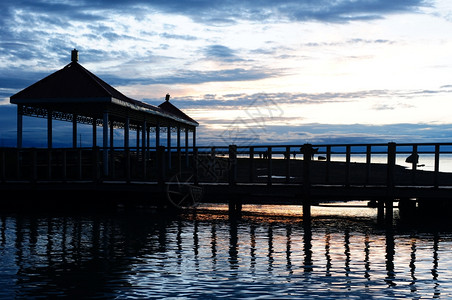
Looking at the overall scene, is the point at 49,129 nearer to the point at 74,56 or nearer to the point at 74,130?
the point at 74,130

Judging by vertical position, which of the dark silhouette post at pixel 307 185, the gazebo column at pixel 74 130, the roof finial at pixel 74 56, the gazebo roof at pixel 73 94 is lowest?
the dark silhouette post at pixel 307 185

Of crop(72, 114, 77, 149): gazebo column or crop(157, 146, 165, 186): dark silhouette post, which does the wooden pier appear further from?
crop(72, 114, 77, 149): gazebo column

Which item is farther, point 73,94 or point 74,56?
point 74,56

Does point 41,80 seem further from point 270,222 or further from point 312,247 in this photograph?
point 312,247

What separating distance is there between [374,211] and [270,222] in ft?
18.2

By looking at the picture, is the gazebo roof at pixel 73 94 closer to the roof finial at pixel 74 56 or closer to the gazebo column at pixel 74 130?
the roof finial at pixel 74 56

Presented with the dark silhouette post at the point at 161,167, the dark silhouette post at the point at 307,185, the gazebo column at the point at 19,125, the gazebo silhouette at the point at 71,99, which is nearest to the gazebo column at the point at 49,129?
the gazebo silhouette at the point at 71,99

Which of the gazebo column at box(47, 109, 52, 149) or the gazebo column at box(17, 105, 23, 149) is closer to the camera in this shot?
the gazebo column at box(17, 105, 23, 149)

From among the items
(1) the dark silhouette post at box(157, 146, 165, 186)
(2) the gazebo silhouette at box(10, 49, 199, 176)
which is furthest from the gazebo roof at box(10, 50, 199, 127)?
(1) the dark silhouette post at box(157, 146, 165, 186)

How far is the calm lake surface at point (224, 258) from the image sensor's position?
8.19 m

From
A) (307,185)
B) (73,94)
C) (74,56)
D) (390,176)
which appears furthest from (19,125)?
(390,176)

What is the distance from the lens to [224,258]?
10.6m

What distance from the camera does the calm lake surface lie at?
8188 millimetres

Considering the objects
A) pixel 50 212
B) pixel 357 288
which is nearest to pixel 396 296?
pixel 357 288
